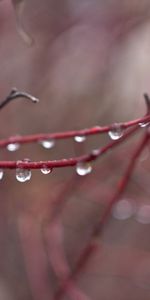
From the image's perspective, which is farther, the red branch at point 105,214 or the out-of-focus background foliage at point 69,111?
Answer: the out-of-focus background foliage at point 69,111

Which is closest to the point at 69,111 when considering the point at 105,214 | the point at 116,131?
the point at 105,214

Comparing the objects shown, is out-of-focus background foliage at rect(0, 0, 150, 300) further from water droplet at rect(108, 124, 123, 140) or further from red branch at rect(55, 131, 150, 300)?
water droplet at rect(108, 124, 123, 140)

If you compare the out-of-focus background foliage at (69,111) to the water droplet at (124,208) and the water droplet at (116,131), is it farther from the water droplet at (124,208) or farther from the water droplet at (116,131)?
the water droplet at (116,131)

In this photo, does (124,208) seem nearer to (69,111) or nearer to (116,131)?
(69,111)

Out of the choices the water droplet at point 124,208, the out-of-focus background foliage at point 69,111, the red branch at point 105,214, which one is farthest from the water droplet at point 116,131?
the water droplet at point 124,208

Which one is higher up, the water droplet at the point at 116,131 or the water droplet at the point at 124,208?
the water droplet at the point at 116,131

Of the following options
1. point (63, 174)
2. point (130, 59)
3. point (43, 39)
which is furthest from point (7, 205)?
point (130, 59)

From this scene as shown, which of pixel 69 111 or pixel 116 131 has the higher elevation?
pixel 69 111

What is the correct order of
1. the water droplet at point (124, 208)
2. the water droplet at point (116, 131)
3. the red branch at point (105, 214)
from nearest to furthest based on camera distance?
the water droplet at point (116, 131), the red branch at point (105, 214), the water droplet at point (124, 208)
